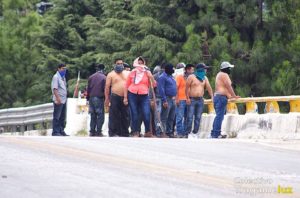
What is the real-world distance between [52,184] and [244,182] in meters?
2.43

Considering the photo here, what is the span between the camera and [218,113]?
2320 centimetres

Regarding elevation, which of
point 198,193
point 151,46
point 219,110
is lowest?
point 198,193

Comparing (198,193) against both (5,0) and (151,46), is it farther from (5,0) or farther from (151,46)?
(5,0)

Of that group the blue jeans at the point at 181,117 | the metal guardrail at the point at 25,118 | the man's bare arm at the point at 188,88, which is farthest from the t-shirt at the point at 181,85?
the metal guardrail at the point at 25,118

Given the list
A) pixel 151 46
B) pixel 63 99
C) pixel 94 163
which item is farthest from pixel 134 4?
pixel 94 163

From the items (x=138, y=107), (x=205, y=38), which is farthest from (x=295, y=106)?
(x=205, y=38)

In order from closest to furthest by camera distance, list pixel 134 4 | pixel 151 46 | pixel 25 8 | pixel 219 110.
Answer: pixel 219 110 → pixel 151 46 → pixel 134 4 → pixel 25 8

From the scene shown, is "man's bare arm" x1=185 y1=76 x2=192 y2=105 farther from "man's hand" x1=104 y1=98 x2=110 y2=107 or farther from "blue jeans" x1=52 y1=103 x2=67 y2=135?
"blue jeans" x1=52 y1=103 x2=67 y2=135

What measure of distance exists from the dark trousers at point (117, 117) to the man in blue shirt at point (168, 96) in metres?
0.83

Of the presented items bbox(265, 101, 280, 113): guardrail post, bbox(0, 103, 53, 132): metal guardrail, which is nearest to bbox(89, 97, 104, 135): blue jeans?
bbox(265, 101, 280, 113): guardrail post

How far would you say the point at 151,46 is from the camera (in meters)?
40.0

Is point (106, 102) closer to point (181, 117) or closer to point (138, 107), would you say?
point (138, 107)

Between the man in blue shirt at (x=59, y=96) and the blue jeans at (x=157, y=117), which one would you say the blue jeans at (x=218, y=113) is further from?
the man in blue shirt at (x=59, y=96)

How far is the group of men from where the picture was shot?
23438 mm
